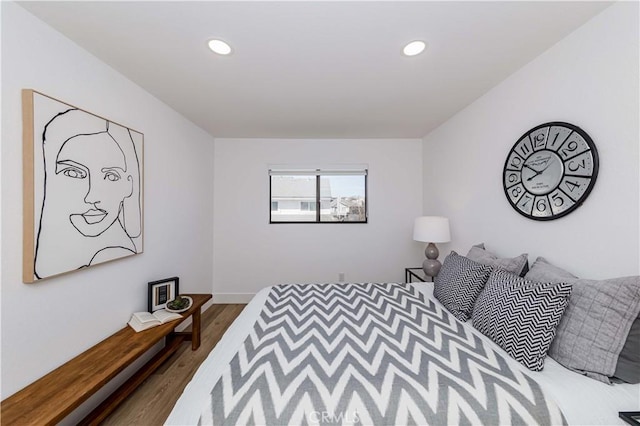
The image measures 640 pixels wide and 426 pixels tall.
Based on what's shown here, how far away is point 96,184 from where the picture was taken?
5.33ft

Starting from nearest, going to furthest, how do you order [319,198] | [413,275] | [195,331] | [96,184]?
[96,184], [195,331], [413,275], [319,198]

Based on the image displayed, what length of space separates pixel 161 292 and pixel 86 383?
0.98 metres

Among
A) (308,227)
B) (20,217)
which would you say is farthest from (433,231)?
(20,217)

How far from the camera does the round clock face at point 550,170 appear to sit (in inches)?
54.2

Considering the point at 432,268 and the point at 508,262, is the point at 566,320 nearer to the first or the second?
the point at 508,262

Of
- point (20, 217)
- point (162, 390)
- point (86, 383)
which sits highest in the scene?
point (20, 217)

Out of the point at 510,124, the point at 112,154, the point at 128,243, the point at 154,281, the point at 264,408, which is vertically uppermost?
the point at 510,124

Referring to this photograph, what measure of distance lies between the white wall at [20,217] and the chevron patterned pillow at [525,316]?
253 centimetres

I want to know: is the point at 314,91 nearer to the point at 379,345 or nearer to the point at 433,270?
the point at 379,345

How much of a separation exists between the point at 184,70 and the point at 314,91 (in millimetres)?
1013

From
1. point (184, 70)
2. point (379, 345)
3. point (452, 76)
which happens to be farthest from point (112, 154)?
point (452, 76)

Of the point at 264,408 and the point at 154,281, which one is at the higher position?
the point at 154,281

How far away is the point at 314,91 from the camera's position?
6.84 feet

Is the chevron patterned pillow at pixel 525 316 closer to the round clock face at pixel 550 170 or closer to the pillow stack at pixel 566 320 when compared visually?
the pillow stack at pixel 566 320
